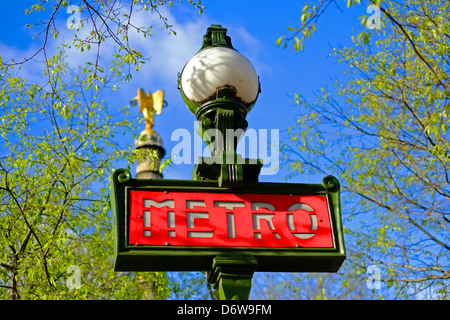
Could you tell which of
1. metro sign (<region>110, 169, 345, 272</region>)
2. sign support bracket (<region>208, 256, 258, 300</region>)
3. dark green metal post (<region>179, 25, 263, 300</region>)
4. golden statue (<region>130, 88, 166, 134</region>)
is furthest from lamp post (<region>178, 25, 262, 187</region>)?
golden statue (<region>130, 88, 166, 134</region>)

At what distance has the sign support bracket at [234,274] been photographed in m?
3.70

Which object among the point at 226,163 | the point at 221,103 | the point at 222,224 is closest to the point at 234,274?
A: the point at 222,224

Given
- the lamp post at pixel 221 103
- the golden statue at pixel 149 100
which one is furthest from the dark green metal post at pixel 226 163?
the golden statue at pixel 149 100

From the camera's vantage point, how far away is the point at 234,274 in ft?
12.2

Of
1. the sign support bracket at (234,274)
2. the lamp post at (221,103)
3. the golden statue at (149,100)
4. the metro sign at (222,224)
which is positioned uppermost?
the golden statue at (149,100)

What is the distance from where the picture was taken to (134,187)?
13.1 feet

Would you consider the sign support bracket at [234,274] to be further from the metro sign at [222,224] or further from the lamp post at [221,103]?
the lamp post at [221,103]

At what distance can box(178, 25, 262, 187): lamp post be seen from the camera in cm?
408

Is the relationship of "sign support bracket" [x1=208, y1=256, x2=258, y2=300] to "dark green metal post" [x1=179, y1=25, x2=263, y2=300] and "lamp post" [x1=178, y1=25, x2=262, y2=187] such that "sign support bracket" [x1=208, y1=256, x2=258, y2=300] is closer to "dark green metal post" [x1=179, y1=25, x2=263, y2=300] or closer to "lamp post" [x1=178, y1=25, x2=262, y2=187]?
"dark green metal post" [x1=179, y1=25, x2=263, y2=300]

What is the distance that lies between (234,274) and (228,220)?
0.38m

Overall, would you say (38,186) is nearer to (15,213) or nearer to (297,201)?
(15,213)

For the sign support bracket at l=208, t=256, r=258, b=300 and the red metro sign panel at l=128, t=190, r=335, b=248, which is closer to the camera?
the sign support bracket at l=208, t=256, r=258, b=300

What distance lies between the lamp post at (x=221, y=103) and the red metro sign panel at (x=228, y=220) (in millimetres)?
177
